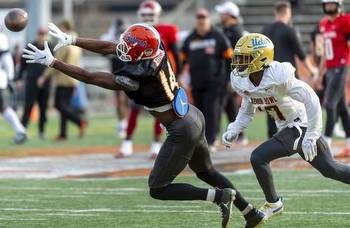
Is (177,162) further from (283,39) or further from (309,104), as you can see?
(283,39)

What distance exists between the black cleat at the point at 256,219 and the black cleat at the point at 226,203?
19 centimetres

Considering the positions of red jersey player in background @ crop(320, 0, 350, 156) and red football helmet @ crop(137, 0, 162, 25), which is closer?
red jersey player in background @ crop(320, 0, 350, 156)

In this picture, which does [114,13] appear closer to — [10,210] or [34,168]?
[34,168]

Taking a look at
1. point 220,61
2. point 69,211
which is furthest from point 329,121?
point 69,211

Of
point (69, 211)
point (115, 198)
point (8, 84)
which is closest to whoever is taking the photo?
point (69, 211)

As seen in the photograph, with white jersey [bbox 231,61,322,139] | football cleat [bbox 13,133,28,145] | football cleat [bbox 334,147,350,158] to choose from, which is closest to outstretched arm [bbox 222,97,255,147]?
white jersey [bbox 231,61,322,139]

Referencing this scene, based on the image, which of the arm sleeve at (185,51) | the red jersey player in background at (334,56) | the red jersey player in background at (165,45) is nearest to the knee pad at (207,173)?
the red jersey player in background at (334,56)

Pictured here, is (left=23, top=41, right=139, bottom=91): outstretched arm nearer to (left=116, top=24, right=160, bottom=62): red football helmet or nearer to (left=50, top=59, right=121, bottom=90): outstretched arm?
(left=50, top=59, right=121, bottom=90): outstretched arm

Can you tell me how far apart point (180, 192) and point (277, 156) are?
0.83 meters

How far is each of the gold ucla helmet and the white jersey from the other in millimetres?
61

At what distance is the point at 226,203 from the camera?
7.62 meters

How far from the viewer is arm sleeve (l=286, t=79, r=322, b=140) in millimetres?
7664

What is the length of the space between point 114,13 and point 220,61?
101 feet

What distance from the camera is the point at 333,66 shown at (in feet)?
41.7
